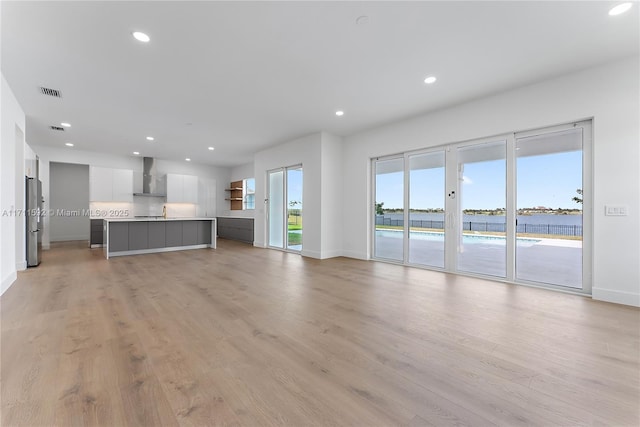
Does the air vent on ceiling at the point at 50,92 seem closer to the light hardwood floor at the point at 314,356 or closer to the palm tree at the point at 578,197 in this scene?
the light hardwood floor at the point at 314,356

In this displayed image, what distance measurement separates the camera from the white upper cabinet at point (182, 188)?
928cm

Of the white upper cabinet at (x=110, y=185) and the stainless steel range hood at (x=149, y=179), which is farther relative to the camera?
the stainless steel range hood at (x=149, y=179)

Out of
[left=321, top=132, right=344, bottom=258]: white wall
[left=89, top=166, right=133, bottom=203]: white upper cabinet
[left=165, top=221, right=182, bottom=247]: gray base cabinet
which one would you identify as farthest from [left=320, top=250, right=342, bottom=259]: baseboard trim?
[left=89, top=166, right=133, bottom=203]: white upper cabinet

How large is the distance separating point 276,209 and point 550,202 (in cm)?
597

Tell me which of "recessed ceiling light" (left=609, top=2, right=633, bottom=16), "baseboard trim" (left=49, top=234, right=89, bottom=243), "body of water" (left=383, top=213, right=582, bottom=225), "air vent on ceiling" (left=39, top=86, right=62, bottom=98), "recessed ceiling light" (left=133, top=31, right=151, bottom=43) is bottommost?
"baseboard trim" (left=49, top=234, right=89, bottom=243)

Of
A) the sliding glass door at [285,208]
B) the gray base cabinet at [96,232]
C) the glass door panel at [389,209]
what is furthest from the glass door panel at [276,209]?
the gray base cabinet at [96,232]

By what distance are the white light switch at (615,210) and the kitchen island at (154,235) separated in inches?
310

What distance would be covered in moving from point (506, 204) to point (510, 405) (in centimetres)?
341

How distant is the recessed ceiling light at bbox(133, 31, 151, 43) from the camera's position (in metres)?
2.69

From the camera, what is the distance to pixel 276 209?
25.3 feet

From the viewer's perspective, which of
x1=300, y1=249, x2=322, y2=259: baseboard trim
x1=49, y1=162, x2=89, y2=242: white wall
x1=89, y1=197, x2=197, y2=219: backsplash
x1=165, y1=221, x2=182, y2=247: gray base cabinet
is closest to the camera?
x1=300, y1=249, x2=322, y2=259: baseboard trim

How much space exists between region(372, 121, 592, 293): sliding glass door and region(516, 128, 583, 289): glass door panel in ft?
0.03

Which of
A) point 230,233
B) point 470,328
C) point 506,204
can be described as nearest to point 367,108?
point 506,204

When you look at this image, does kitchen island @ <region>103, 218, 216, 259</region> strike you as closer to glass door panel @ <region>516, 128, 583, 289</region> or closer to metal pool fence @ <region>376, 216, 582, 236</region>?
metal pool fence @ <region>376, 216, 582, 236</region>
